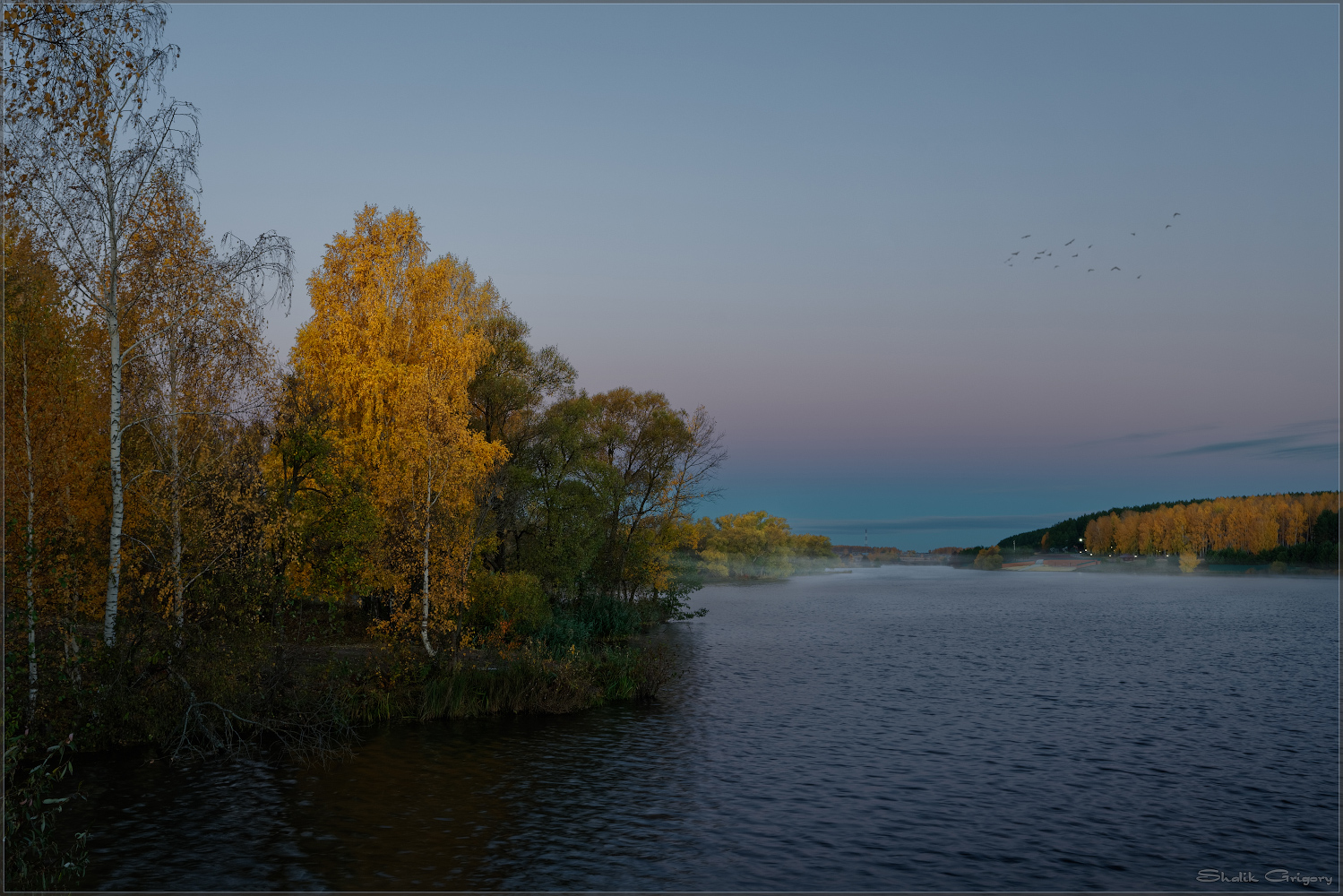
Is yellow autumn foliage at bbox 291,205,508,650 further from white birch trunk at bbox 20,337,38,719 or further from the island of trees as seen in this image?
white birch trunk at bbox 20,337,38,719

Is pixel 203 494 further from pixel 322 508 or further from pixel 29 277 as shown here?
pixel 322 508

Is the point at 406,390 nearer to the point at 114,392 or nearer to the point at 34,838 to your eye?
the point at 114,392

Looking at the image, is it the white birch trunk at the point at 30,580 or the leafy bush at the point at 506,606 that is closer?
the white birch trunk at the point at 30,580

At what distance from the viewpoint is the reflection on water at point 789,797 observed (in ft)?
56.9

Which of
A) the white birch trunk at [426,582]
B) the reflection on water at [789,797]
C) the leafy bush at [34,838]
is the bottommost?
the reflection on water at [789,797]

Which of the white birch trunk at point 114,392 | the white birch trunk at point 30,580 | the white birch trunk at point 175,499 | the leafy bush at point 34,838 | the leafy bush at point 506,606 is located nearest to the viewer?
the leafy bush at point 34,838

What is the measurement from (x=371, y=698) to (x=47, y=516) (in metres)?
11.2

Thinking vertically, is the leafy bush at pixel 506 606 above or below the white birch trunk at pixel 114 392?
below

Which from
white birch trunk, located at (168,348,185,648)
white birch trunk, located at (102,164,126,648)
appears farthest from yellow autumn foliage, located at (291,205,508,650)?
white birch trunk, located at (102,164,126,648)

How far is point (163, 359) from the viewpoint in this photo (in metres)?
25.4

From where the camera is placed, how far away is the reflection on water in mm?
17344

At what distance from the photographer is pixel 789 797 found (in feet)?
73.8

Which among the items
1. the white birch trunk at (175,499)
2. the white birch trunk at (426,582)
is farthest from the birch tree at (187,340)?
the white birch trunk at (426,582)

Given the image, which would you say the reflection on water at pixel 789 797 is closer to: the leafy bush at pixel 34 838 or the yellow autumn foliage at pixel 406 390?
the leafy bush at pixel 34 838
